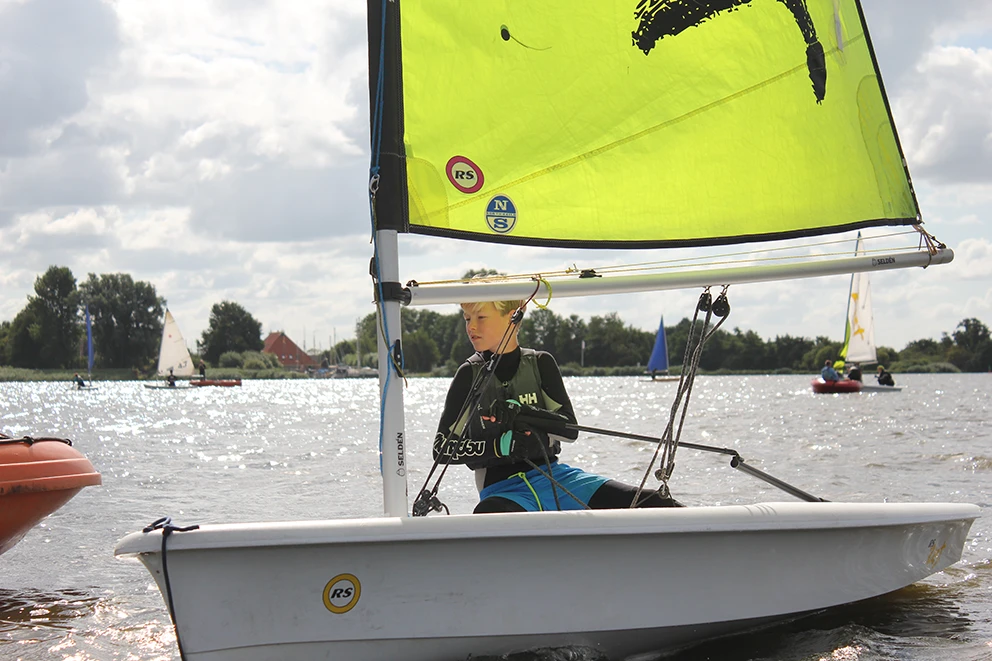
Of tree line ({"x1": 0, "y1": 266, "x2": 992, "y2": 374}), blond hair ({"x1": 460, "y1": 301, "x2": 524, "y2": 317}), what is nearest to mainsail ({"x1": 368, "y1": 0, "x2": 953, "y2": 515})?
blond hair ({"x1": 460, "y1": 301, "x2": 524, "y2": 317})

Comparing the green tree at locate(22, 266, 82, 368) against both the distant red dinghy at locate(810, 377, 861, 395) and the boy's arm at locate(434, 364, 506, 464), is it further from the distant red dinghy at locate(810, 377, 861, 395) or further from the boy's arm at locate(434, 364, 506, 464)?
the boy's arm at locate(434, 364, 506, 464)

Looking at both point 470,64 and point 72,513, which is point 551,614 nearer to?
point 470,64

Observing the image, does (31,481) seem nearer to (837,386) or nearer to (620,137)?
(620,137)

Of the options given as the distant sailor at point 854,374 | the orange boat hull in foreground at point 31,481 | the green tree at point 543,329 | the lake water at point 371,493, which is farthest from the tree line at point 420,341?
the orange boat hull in foreground at point 31,481

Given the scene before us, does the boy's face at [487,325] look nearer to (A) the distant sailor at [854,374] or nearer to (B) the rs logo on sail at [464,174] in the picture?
(B) the rs logo on sail at [464,174]

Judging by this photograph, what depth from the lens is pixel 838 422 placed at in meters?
19.9

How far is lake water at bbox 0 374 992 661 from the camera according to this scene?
423 centimetres

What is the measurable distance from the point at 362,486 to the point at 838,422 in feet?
43.6

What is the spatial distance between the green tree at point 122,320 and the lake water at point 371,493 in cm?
6004

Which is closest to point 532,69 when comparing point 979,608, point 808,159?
point 808,159

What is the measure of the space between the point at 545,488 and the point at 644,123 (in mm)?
1586

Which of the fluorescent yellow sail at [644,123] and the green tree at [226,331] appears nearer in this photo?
the fluorescent yellow sail at [644,123]

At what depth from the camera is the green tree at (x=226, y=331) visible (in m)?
91.1

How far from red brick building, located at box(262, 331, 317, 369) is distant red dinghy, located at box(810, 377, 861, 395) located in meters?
87.4
